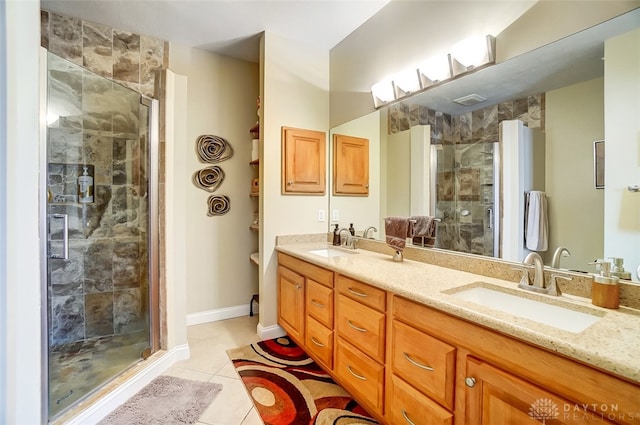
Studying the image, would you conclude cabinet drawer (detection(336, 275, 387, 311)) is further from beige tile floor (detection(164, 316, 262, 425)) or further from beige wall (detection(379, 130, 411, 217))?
beige tile floor (detection(164, 316, 262, 425))

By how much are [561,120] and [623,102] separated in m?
0.19

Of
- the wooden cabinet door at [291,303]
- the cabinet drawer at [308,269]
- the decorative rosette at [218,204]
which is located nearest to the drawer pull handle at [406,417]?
the cabinet drawer at [308,269]

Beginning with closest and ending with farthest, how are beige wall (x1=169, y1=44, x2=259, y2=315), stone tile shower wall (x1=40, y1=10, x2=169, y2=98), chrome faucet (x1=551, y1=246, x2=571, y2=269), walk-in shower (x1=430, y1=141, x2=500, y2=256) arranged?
chrome faucet (x1=551, y1=246, x2=571, y2=269)
walk-in shower (x1=430, y1=141, x2=500, y2=256)
stone tile shower wall (x1=40, y1=10, x2=169, y2=98)
beige wall (x1=169, y1=44, x2=259, y2=315)

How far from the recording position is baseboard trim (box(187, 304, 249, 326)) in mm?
2764

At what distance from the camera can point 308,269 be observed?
6.55 ft

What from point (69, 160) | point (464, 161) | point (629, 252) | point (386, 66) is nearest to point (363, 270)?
point (464, 161)

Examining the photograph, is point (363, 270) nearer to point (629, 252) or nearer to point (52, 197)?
point (629, 252)

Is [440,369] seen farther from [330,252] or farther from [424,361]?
[330,252]

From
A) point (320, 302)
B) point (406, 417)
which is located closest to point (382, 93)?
point (320, 302)

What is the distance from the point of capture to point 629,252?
3.48ft

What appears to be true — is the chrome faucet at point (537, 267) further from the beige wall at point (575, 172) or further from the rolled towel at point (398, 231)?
the rolled towel at point (398, 231)

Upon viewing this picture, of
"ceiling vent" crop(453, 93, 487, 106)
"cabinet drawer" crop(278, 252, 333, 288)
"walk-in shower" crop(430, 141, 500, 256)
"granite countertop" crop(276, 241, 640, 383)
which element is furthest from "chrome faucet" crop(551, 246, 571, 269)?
"cabinet drawer" crop(278, 252, 333, 288)

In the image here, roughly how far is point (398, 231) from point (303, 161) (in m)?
1.12

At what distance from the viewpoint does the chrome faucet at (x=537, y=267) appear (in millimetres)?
1207
